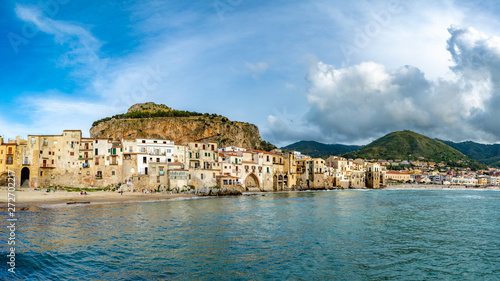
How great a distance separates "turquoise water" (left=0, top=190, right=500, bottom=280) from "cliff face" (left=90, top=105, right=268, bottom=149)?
95.3 metres

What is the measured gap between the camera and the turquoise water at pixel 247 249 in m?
16.1

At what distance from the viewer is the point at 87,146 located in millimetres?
66938

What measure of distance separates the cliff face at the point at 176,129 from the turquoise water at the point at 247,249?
313 feet

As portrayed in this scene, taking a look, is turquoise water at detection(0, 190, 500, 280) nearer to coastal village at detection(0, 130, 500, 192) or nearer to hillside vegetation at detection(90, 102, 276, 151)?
coastal village at detection(0, 130, 500, 192)

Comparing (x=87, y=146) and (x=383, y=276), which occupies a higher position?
(x=87, y=146)

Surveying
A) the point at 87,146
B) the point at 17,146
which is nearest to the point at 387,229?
the point at 87,146

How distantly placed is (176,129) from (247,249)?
11257 cm

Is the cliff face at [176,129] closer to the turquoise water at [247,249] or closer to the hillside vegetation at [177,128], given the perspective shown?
the hillside vegetation at [177,128]

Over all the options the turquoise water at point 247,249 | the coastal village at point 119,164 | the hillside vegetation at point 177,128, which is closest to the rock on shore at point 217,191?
the coastal village at point 119,164

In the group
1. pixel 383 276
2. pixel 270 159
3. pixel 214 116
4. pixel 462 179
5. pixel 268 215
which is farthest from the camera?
pixel 462 179

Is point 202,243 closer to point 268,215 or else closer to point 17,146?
point 268,215

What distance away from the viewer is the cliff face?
126m

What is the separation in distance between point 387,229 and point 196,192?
1749 inches

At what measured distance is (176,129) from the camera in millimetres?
128875
